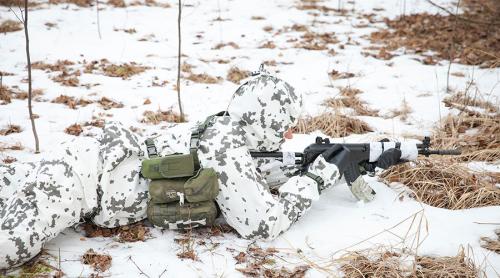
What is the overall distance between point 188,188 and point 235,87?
3.49 metres

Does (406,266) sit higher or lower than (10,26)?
lower

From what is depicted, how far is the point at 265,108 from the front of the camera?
300 cm

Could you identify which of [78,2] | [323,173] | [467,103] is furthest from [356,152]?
[78,2]

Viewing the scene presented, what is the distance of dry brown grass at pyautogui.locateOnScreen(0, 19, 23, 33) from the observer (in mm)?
7700

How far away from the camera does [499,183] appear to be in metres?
3.71

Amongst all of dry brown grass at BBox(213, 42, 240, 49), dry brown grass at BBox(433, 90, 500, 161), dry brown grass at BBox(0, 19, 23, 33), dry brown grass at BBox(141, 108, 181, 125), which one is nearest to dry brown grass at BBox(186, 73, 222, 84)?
dry brown grass at BBox(141, 108, 181, 125)

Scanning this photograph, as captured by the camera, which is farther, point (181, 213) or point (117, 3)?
point (117, 3)

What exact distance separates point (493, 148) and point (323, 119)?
1.76 meters

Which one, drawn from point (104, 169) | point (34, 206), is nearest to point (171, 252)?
point (104, 169)

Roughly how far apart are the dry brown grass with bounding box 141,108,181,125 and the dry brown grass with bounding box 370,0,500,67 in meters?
4.33

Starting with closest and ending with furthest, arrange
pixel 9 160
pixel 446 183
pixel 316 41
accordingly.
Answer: pixel 446 183, pixel 9 160, pixel 316 41

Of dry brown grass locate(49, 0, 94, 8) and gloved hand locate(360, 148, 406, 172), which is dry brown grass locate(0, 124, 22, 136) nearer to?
gloved hand locate(360, 148, 406, 172)

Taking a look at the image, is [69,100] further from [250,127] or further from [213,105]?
[250,127]

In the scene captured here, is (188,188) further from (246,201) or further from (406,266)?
(406,266)
